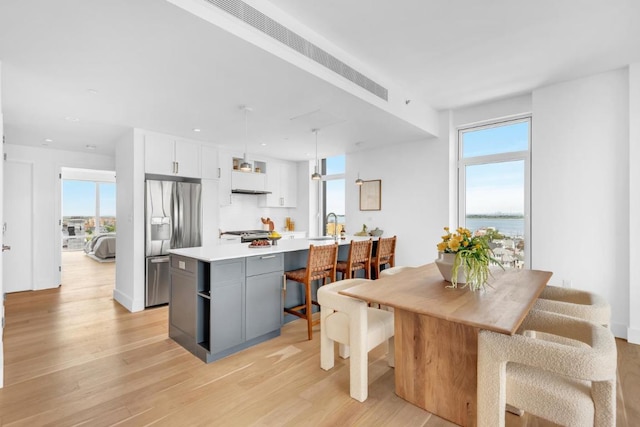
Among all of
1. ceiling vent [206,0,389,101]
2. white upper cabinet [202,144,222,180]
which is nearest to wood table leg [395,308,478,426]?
ceiling vent [206,0,389,101]

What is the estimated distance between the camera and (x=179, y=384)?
91.5 inches

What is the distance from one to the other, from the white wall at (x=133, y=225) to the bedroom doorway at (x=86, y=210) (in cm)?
523

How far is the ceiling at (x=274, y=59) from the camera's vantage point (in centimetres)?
200

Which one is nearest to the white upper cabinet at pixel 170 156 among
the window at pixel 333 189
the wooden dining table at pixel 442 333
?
the window at pixel 333 189

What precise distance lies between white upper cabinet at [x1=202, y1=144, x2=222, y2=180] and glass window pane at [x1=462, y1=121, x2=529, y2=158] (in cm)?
396

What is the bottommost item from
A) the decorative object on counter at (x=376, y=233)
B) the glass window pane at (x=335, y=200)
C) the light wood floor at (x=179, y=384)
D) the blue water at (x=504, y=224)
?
the light wood floor at (x=179, y=384)

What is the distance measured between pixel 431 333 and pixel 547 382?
613 mm

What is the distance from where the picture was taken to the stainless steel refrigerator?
4301 millimetres

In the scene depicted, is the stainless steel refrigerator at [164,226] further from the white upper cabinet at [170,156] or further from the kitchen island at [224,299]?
the kitchen island at [224,299]

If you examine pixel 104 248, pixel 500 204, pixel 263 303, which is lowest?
pixel 104 248

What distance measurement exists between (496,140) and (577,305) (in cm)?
287

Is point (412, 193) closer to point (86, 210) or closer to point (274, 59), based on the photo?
point (274, 59)

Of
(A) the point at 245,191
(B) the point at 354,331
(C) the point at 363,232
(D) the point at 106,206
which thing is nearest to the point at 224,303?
(B) the point at 354,331

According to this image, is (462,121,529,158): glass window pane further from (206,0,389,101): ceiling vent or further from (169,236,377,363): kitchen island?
(169,236,377,363): kitchen island
